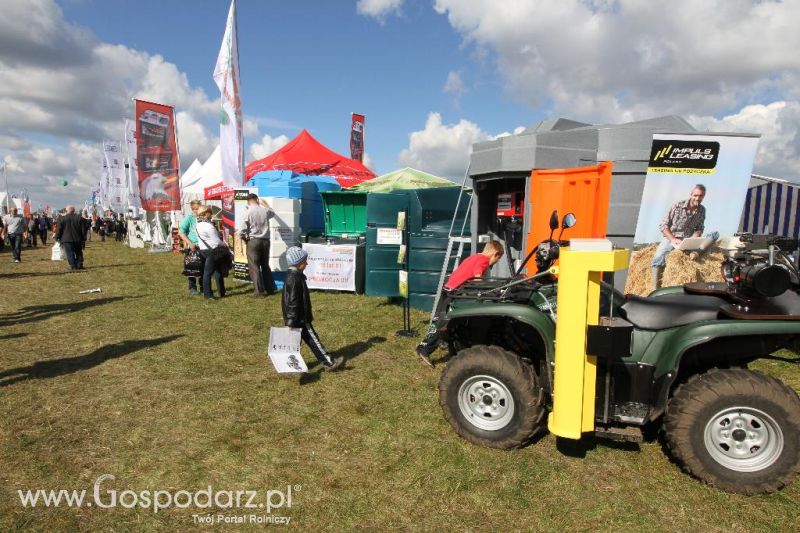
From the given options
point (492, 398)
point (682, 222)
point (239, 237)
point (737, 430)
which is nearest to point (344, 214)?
point (239, 237)

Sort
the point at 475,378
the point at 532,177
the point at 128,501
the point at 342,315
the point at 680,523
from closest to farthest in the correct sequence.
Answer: the point at 680,523, the point at 128,501, the point at 475,378, the point at 532,177, the point at 342,315

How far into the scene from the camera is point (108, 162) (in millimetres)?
23516

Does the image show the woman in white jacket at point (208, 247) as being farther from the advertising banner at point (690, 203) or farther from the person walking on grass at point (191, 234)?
the advertising banner at point (690, 203)

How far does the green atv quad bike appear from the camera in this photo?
271 cm

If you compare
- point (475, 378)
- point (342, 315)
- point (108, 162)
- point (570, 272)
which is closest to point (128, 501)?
point (475, 378)

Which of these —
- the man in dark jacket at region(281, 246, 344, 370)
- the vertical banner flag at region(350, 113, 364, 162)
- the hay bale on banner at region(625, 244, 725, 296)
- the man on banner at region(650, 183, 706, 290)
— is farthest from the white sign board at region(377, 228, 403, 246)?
the vertical banner flag at region(350, 113, 364, 162)

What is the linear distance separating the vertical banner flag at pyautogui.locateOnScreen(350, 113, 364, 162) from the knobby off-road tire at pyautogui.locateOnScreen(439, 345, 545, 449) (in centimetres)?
2044

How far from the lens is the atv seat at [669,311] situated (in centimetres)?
294

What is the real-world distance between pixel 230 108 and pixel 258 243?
4.56 m

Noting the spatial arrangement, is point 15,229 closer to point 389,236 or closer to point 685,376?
point 389,236

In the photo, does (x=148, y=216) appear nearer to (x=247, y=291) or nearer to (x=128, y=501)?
(x=247, y=291)

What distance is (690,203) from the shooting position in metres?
5.71

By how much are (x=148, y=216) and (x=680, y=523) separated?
2555 cm

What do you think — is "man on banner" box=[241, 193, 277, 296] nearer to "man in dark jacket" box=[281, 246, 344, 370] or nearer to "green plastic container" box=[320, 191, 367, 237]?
"green plastic container" box=[320, 191, 367, 237]
